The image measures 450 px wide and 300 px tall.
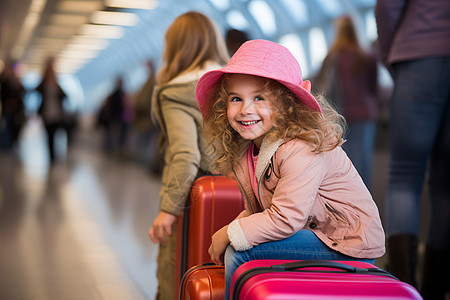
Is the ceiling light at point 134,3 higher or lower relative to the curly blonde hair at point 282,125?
lower

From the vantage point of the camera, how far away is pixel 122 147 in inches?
480

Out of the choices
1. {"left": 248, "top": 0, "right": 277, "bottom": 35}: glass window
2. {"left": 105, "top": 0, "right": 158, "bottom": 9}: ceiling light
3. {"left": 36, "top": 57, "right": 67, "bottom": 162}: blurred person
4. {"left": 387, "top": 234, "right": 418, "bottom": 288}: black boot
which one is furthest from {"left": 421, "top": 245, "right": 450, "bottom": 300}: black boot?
{"left": 105, "top": 0, "right": 158, "bottom": 9}: ceiling light

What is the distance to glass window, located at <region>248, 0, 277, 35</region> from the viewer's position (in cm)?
1397

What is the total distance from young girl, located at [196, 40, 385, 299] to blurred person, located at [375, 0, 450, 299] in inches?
31.8

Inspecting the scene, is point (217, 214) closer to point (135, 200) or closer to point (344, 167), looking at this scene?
point (344, 167)

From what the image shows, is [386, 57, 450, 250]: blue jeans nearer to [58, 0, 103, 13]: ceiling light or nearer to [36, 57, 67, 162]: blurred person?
[36, 57, 67, 162]: blurred person

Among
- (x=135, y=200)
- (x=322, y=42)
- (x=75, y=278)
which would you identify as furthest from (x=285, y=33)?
(x=75, y=278)

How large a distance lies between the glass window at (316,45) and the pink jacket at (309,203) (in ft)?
36.2

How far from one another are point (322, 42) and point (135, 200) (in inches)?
306

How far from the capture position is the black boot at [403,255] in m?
2.31

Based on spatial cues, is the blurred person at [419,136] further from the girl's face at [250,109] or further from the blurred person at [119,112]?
the blurred person at [119,112]

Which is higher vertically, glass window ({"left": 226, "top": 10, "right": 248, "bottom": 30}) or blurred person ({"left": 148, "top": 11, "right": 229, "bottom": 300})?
blurred person ({"left": 148, "top": 11, "right": 229, "bottom": 300})

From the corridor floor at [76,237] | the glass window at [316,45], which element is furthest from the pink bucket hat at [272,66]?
the glass window at [316,45]

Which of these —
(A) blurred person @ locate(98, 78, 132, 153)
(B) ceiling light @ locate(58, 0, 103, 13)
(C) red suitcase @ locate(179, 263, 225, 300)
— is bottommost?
(A) blurred person @ locate(98, 78, 132, 153)
